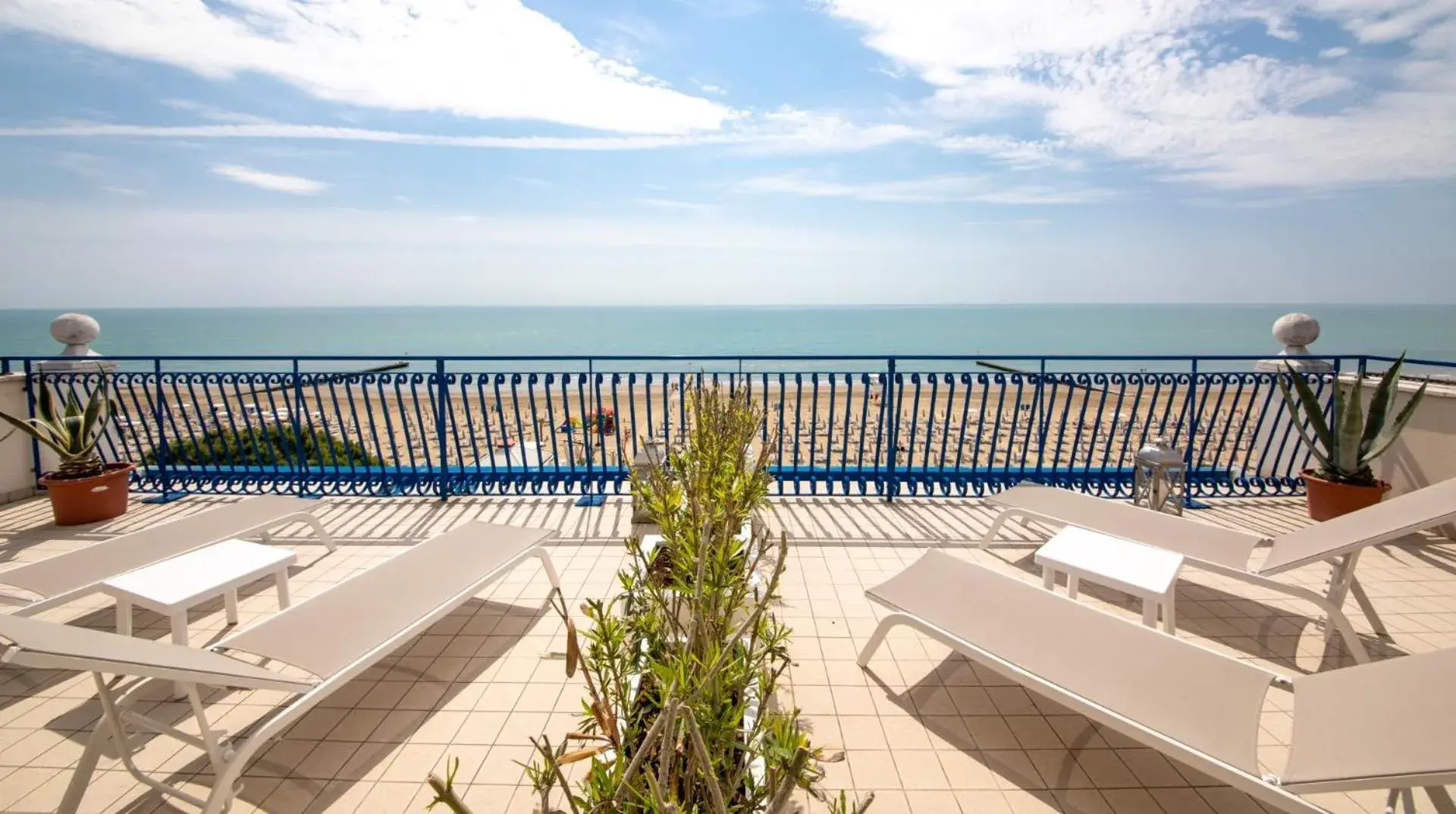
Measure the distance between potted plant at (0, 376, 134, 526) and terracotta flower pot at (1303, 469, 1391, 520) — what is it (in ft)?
30.0

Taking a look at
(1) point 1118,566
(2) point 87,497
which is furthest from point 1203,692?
(2) point 87,497

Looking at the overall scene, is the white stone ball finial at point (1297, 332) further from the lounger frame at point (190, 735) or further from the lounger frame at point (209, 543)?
the lounger frame at point (209, 543)

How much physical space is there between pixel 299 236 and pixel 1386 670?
6100 centimetres

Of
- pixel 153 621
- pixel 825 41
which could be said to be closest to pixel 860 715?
pixel 153 621

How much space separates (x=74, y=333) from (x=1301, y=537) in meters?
9.38

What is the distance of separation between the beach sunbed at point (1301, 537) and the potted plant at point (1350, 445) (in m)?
1.46

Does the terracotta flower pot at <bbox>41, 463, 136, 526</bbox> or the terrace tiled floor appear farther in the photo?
the terracotta flower pot at <bbox>41, 463, 136, 526</bbox>

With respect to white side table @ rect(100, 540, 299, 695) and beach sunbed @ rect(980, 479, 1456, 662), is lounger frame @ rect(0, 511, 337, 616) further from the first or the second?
beach sunbed @ rect(980, 479, 1456, 662)

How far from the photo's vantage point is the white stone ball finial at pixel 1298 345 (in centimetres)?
551

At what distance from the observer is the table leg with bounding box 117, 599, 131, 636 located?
2.73m

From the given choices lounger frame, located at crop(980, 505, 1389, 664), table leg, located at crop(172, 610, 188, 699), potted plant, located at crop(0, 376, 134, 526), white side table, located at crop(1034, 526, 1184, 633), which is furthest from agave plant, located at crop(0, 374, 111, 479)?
lounger frame, located at crop(980, 505, 1389, 664)

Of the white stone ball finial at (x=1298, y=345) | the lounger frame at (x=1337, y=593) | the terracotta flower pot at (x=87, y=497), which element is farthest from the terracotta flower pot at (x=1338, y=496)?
the terracotta flower pot at (x=87, y=497)

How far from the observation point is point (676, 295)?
19150 centimetres

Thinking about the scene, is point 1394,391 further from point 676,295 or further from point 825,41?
point 676,295
